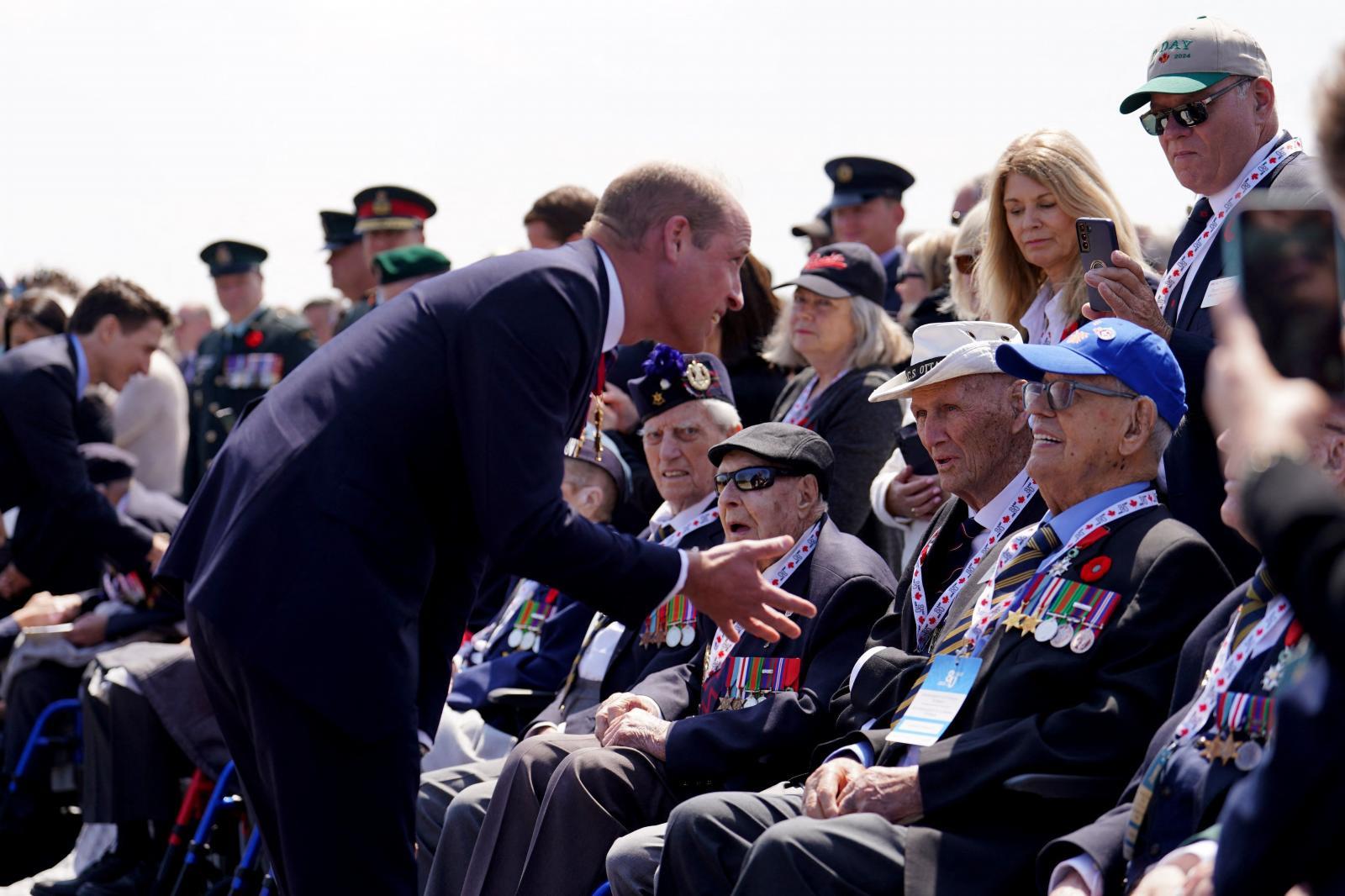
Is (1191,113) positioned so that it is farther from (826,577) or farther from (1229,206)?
(826,577)

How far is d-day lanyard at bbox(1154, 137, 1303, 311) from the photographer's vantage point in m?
4.26

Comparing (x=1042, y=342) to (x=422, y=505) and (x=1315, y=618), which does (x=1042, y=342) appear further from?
(x=1315, y=618)

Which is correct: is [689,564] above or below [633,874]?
above

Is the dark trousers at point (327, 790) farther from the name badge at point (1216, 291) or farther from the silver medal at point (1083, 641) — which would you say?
the name badge at point (1216, 291)

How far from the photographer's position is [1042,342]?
4.72 m

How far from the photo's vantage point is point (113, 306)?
7863mm

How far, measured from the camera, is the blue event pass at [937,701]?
3.52 m

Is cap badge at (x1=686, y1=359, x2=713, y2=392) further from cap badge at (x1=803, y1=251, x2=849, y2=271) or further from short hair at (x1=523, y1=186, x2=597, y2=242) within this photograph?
short hair at (x1=523, y1=186, x2=597, y2=242)

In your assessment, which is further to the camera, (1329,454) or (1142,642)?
(1142,642)

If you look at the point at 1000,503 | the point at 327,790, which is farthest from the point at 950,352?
the point at 327,790

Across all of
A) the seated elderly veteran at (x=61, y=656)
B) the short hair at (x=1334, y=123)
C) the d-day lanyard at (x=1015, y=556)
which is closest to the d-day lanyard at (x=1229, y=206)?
the d-day lanyard at (x=1015, y=556)

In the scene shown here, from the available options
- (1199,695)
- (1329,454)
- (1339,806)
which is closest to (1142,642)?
(1199,695)

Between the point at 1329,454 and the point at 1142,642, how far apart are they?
56cm

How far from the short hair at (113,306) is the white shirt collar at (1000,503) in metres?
5.11
